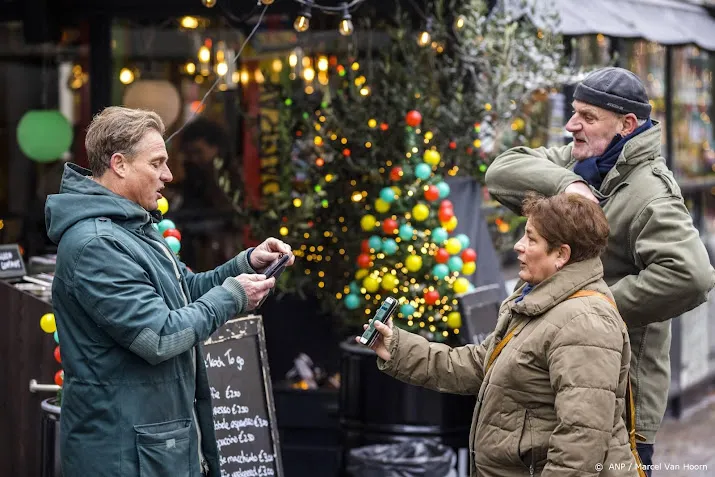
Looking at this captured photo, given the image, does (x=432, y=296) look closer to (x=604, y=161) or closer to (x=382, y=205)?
(x=382, y=205)

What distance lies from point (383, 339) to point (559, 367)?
2.24ft

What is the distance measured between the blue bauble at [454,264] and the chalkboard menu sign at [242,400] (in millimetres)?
1055

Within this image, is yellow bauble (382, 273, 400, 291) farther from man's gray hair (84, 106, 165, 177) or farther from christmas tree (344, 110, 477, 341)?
→ man's gray hair (84, 106, 165, 177)

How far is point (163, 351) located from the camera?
122 inches

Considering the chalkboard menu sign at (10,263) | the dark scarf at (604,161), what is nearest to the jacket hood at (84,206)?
the dark scarf at (604,161)

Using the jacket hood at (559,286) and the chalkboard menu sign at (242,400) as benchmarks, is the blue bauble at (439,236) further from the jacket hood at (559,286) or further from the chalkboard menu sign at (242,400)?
the jacket hood at (559,286)

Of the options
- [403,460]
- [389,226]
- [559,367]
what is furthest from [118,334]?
[389,226]

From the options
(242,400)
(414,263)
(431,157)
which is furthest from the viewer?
(431,157)

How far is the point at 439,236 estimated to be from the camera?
5469 mm

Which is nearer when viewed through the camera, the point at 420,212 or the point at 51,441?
the point at 51,441

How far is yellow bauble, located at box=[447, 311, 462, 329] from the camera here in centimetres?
543

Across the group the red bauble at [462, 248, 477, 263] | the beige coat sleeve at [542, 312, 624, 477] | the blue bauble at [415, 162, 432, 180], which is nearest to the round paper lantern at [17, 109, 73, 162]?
the blue bauble at [415, 162, 432, 180]

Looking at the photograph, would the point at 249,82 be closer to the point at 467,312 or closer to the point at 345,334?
the point at 345,334

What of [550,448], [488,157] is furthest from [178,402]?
[488,157]
